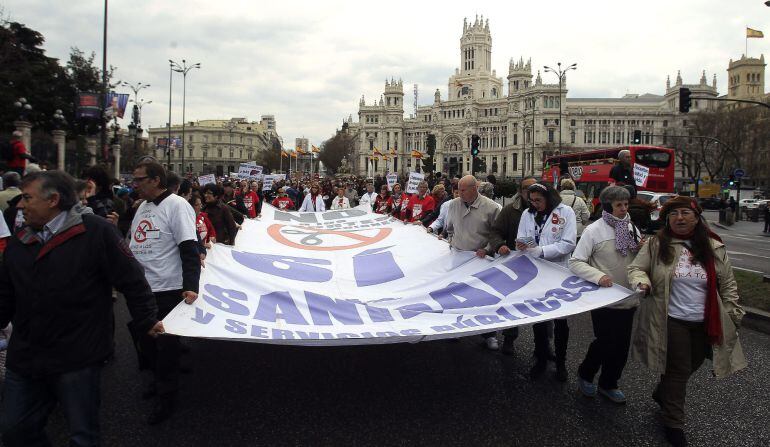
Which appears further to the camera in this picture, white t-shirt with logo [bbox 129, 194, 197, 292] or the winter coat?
white t-shirt with logo [bbox 129, 194, 197, 292]

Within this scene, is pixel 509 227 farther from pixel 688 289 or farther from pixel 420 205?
pixel 420 205

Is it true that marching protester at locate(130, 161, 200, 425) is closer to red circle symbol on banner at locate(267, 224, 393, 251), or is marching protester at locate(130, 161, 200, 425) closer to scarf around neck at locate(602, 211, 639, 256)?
red circle symbol on banner at locate(267, 224, 393, 251)

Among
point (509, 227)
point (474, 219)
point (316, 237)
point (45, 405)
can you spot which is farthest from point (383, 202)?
point (45, 405)

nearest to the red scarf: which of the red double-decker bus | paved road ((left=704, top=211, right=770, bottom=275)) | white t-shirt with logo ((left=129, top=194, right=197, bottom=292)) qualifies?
white t-shirt with logo ((left=129, top=194, right=197, bottom=292))

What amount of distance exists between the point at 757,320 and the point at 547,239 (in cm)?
379

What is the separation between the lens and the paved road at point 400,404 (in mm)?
3859

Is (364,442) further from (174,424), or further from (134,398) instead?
(134,398)

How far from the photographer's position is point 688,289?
3949 mm

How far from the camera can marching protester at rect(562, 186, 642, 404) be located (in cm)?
446

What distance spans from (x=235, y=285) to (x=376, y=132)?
504ft

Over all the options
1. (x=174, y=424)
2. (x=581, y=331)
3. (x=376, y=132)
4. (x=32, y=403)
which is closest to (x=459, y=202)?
(x=581, y=331)

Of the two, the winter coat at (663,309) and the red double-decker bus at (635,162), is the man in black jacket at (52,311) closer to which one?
the winter coat at (663,309)

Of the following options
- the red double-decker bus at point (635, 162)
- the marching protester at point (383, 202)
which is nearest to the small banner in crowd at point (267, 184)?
the marching protester at point (383, 202)

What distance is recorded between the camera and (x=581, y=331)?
6801 millimetres
